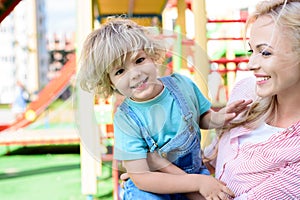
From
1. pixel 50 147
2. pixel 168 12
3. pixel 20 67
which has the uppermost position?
pixel 168 12

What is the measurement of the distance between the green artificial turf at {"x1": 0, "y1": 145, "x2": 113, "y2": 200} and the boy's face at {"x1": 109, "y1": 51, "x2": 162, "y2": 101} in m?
1.69

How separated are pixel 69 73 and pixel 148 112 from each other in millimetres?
2007

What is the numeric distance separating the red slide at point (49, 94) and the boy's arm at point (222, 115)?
70.4 inches

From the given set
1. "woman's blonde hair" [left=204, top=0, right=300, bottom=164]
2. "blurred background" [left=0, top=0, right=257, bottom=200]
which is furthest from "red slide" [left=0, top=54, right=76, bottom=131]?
"woman's blonde hair" [left=204, top=0, right=300, bottom=164]

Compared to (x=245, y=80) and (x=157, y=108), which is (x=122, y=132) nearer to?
(x=157, y=108)

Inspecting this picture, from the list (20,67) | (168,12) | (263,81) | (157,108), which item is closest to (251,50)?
(263,81)

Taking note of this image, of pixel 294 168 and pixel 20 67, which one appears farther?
pixel 20 67

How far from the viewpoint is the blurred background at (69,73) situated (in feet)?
2.34

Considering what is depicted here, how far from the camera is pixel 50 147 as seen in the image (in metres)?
3.73

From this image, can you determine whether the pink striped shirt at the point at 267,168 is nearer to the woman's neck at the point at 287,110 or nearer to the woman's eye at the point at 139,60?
the woman's neck at the point at 287,110

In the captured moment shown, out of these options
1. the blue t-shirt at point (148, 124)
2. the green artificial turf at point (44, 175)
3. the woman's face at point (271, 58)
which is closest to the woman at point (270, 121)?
the woman's face at point (271, 58)

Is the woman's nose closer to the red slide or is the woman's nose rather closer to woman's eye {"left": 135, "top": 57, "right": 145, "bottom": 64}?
woman's eye {"left": 135, "top": 57, "right": 145, "bottom": 64}

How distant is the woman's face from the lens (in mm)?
660

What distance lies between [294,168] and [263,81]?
0.11 meters
